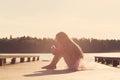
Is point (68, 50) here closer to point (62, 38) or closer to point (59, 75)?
point (62, 38)

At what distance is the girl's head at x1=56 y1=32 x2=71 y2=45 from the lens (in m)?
16.5

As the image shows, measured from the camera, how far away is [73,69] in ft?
53.9

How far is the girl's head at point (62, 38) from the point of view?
16516 mm

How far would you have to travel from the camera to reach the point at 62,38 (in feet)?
54.2

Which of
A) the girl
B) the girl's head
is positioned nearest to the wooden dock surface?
the girl

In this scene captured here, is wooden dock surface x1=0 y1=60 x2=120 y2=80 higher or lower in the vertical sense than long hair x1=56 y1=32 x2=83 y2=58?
lower

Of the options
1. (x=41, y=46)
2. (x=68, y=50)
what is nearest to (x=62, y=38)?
(x=68, y=50)

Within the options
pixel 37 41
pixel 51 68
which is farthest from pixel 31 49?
pixel 51 68

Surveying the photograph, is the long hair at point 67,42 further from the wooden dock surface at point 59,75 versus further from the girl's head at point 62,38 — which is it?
the wooden dock surface at point 59,75

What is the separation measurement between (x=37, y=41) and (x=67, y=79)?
478 feet

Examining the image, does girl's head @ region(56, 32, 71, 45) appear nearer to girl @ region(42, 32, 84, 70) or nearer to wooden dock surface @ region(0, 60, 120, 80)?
girl @ region(42, 32, 84, 70)

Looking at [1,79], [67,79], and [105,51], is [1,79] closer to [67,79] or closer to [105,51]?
[67,79]

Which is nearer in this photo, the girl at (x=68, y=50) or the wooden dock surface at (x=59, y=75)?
the wooden dock surface at (x=59, y=75)

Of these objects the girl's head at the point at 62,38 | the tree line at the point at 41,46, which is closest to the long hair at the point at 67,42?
the girl's head at the point at 62,38
